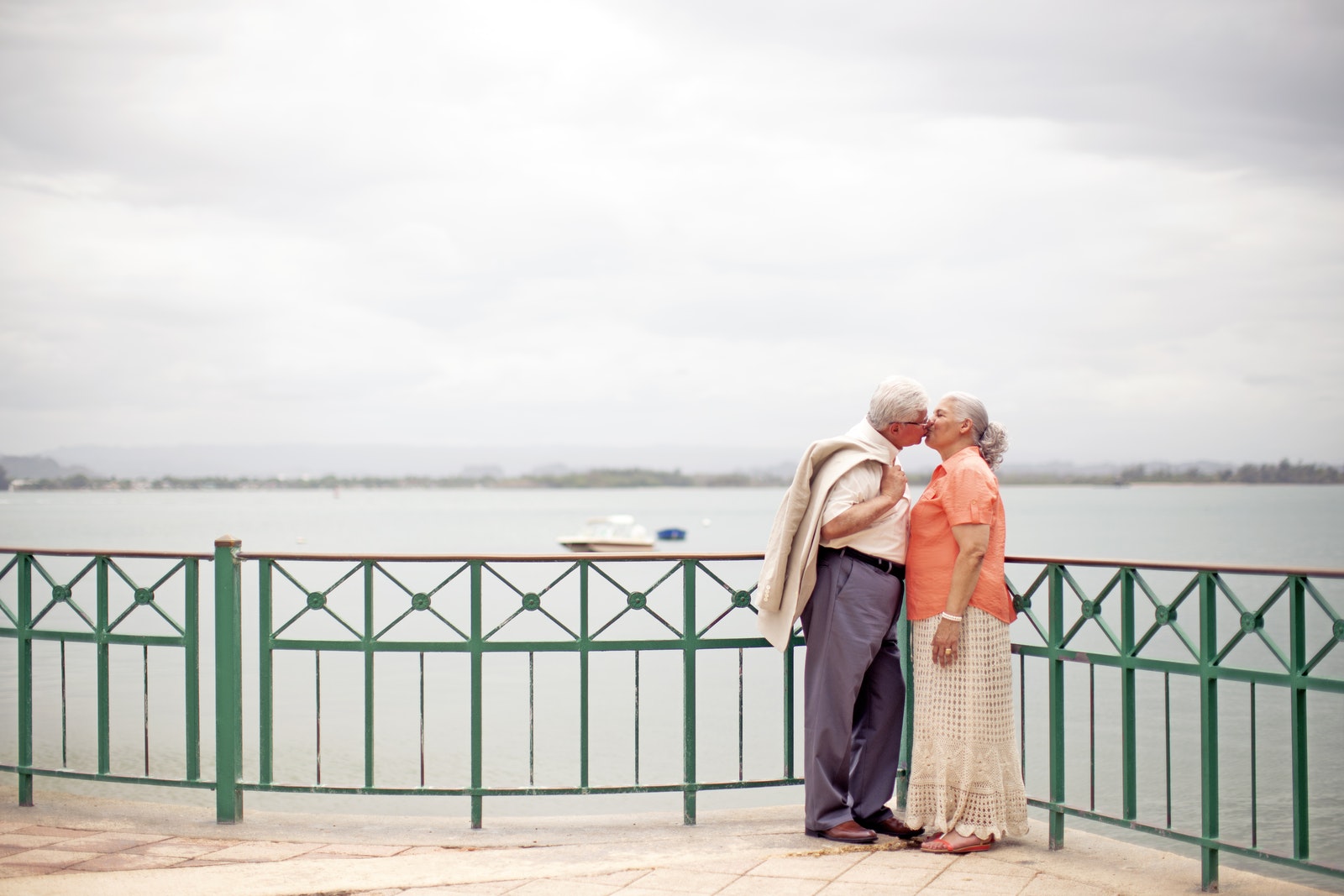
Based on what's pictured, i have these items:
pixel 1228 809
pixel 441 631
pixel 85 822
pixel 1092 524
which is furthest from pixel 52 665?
pixel 1092 524

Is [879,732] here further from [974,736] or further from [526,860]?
[526,860]

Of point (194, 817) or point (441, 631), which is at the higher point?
point (194, 817)

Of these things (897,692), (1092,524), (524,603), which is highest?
(524,603)

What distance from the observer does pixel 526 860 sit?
14.8 ft

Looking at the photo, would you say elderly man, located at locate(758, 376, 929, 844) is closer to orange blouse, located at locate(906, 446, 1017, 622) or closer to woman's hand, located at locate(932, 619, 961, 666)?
orange blouse, located at locate(906, 446, 1017, 622)

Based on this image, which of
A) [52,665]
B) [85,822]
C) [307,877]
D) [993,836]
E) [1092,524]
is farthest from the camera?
[1092,524]

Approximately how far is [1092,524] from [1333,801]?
9741 centimetres

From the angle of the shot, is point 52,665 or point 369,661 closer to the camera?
point 369,661

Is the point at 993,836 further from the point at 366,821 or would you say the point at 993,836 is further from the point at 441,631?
the point at 441,631

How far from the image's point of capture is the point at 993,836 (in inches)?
182

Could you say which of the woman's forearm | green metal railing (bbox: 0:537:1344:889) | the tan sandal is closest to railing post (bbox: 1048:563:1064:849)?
green metal railing (bbox: 0:537:1344:889)

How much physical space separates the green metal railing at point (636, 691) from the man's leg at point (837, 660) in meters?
0.42

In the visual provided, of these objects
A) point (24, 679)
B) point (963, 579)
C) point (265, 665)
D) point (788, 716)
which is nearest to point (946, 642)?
point (963, 579)

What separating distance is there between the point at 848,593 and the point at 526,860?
168 centimetres
